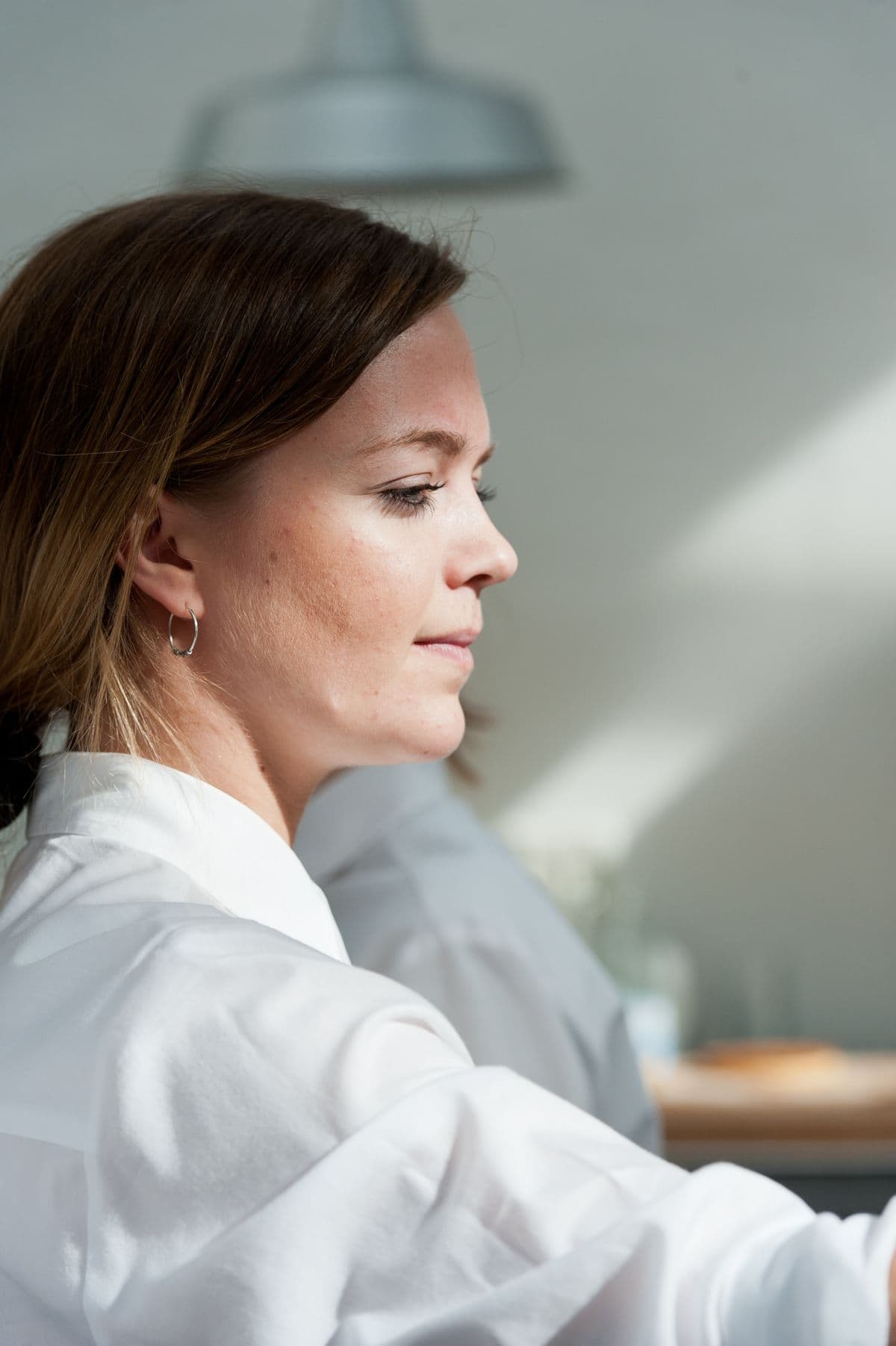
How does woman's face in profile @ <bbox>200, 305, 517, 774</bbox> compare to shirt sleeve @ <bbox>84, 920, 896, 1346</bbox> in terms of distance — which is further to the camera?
woman's face in profile @ <bbox>200, 305, 517, 774</bbox>

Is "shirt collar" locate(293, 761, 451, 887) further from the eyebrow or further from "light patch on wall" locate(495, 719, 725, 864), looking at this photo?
"light patch on wall" locate(495, 719, 725, 864)

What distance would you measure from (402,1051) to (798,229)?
2.93 meters

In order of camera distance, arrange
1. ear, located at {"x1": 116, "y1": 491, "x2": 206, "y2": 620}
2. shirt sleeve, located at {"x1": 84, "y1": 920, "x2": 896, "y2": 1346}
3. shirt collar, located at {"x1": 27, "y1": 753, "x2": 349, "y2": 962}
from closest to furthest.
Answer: shirt sleeve, located at {"x1": 84, "y1": 920, "x2": 896, "y2": 1346} → shirt collar, located at {"x1": 27, "y1": 753, "x2": 349, "y2": 962} → ear, located at {"x1": 116, "y1": 491, "x2": 206, "y2": 620}

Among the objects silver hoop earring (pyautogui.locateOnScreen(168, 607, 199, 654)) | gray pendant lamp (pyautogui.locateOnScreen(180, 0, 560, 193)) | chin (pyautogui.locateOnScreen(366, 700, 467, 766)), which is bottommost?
chin (pyautogui.locateOnScreen(366, 700, 467, 766))

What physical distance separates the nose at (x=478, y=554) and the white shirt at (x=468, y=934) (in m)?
0.63

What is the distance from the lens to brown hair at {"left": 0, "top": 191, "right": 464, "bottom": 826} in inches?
41.9

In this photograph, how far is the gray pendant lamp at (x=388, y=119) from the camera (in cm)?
257

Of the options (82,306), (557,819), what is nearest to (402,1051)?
(82,306)

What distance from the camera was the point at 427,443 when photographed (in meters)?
1.10

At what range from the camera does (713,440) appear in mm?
3381

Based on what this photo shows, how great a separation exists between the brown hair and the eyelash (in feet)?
0.26

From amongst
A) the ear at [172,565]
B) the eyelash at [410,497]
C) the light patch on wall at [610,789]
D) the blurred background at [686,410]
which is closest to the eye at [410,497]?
the eyelash at [410,497]

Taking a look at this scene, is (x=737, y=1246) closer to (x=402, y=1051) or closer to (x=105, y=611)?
(x=402, y=1051)

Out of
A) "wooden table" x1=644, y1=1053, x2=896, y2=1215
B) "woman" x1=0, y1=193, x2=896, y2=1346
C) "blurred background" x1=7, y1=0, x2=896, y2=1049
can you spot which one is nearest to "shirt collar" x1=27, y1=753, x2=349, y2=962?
"woman" x1=0, y1=193, x2=896, y2=1346
